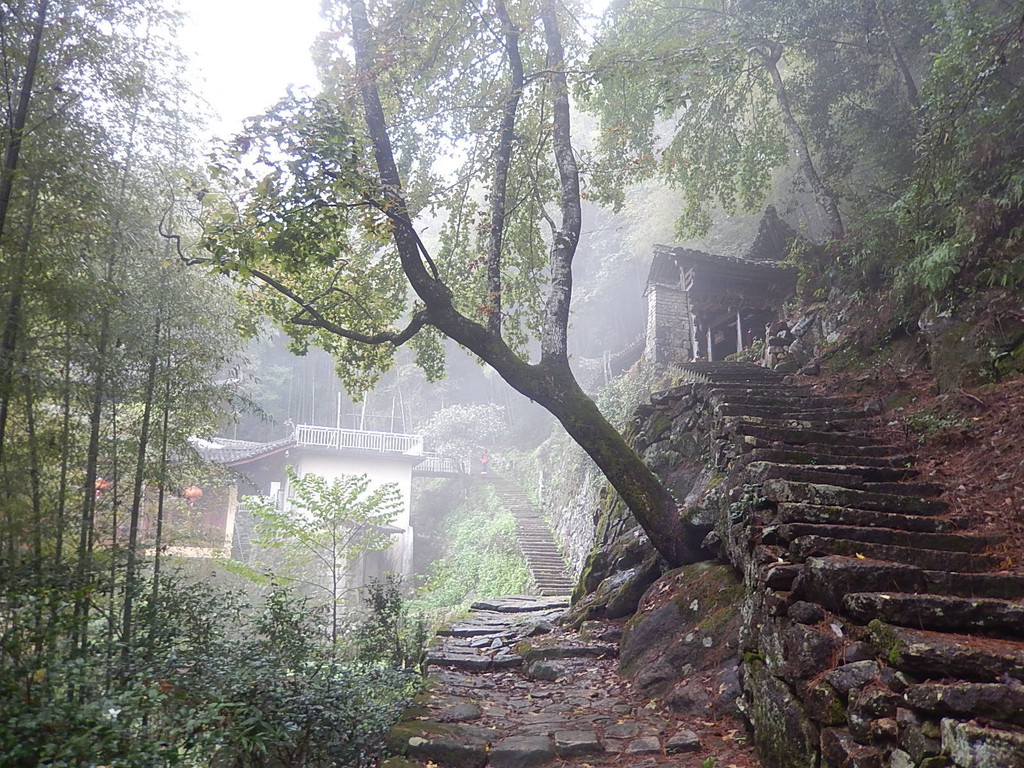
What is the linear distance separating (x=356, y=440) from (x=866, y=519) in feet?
70.6

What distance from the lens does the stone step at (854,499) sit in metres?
4.04

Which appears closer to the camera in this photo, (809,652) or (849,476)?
(809,652)


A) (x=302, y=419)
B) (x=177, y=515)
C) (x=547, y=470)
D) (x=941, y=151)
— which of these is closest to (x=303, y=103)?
(x=941, y=151)

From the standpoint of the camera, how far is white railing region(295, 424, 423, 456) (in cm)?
2202

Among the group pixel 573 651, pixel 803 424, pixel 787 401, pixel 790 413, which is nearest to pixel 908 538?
pixel 803 424

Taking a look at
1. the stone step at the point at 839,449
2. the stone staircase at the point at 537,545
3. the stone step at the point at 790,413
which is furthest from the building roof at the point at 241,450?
the stone step at the point at 839,449

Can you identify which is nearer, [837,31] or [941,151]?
[941,151]

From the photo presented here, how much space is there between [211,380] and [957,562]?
7178mm

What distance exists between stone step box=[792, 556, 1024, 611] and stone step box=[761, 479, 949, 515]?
1.00 meters

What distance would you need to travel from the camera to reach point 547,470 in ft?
71.2

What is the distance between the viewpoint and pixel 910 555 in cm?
325

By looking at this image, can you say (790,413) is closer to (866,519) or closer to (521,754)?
(866,519)

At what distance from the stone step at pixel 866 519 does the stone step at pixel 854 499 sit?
0.63ft

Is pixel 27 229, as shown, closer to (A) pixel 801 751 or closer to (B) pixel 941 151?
(A) pixel 801 751
